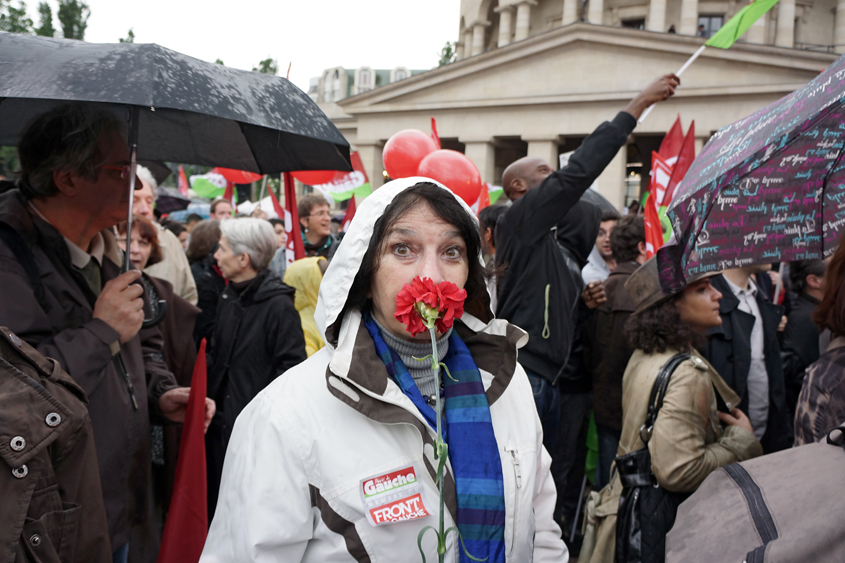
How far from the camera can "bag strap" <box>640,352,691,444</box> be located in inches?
118

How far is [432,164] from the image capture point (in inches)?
181

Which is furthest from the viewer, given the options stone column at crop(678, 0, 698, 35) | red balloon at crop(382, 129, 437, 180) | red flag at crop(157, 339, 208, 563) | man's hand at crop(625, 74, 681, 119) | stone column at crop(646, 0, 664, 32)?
stone column at crop(646, 0, 664, 32)

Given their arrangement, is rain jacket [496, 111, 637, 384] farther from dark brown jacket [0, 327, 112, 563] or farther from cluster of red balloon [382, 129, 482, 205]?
dark brown jacket [0, 327, 112, 563]

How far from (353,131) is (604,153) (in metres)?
34.1

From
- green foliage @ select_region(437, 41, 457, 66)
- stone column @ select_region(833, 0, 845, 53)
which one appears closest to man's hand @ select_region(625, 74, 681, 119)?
stone column @ select_region(833, 0, 845, 53)

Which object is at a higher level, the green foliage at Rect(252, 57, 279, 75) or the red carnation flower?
the green foliage at Rect(252, 57, 279, 75)

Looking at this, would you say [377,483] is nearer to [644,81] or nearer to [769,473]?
[769,473]

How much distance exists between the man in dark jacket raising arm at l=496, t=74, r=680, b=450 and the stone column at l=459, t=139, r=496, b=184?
25416 mm

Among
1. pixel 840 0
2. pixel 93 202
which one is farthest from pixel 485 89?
pixel 93 202

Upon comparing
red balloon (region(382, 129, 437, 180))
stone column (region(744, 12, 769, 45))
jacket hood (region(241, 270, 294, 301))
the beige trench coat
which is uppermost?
stone column (region(744, 12, 769, 45))

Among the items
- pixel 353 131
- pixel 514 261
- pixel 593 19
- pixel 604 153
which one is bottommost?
pixel 514 261

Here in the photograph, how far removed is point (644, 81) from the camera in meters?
26.2

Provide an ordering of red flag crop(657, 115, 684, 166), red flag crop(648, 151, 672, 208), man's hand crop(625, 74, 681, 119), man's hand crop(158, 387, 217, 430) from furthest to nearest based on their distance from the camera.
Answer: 1. red flag crop(657, 115, 684, 166)
2. red flag crop(648, 151, 672, 208)
3. man's hand crop(625, 74, 681, 119)
4. man's hand crop(158, 387, 217, 430)

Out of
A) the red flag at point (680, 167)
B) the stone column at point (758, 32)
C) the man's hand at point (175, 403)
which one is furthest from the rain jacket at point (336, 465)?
the stone column at point (758, 32)
